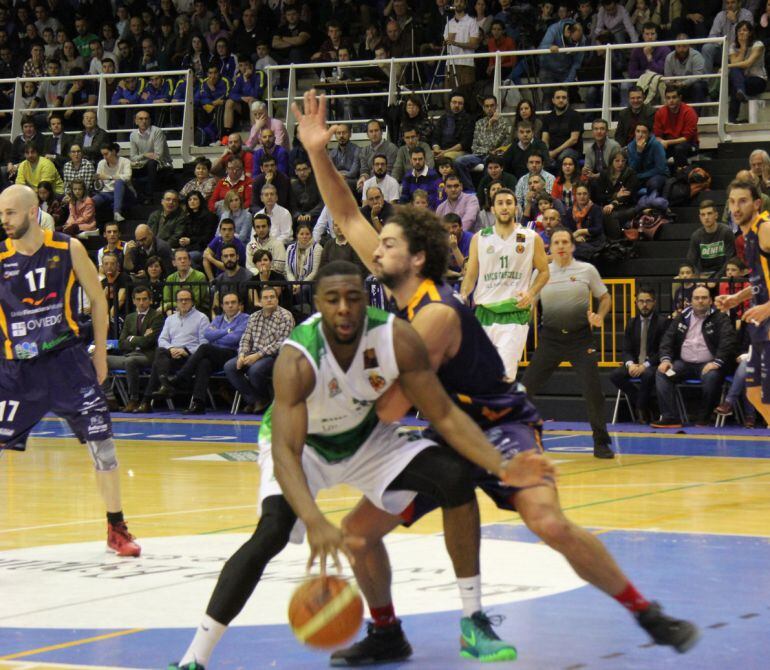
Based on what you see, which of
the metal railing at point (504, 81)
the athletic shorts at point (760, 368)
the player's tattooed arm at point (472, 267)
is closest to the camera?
the athletic shorts at point (760, 368)

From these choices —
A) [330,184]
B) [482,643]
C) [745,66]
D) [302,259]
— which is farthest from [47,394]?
[745,66]

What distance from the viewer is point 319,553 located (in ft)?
15.2

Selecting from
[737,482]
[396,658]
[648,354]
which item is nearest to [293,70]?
[648,354]

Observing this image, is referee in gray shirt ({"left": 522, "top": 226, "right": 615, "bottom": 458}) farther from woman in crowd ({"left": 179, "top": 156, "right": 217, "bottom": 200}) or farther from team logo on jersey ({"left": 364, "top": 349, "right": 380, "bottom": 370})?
woman in crowd ({"left": 179, "top": 156, "right": 217, "bottom": 200})

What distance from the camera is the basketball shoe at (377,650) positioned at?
5.41 m

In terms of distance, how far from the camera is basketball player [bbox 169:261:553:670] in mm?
4875

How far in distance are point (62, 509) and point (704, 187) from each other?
10672mm

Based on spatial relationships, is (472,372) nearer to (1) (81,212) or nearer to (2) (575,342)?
(2) (575,342)

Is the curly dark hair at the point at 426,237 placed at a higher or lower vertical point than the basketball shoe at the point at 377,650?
higher

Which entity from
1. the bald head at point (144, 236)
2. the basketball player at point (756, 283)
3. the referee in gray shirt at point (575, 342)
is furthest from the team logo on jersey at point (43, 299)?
the bald head at point (144, 236)

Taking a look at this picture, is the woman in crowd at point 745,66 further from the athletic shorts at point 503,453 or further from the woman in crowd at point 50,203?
the athletic shorts at point 503,453

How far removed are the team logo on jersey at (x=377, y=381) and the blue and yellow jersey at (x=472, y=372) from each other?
408 millimetres

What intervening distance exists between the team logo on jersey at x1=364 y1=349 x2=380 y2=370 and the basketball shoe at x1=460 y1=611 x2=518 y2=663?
1086 mm

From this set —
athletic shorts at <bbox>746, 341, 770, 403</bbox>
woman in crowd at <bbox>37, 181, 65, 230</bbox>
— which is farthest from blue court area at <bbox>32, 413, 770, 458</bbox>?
woman in crowd at <bbox>37, 181, 65, 230</bbox>
